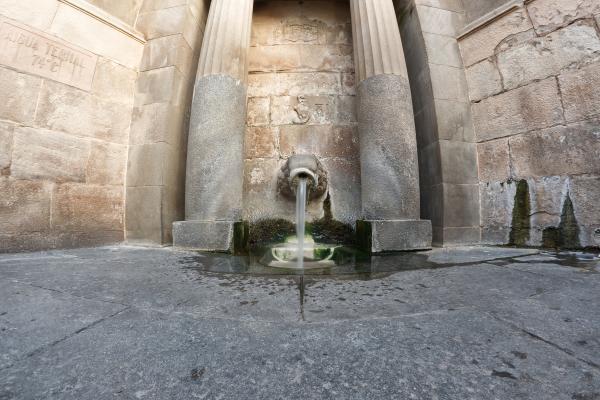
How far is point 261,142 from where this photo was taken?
4.01 meters

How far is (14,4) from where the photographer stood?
258 cm

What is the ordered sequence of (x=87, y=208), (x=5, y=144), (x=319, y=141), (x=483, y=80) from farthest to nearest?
(x=319, y=141) < (x=483, y=80) < (x=87, y=208) < (x=5, y=144)

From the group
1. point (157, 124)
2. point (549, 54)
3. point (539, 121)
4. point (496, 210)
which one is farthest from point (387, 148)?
point (157, 124)

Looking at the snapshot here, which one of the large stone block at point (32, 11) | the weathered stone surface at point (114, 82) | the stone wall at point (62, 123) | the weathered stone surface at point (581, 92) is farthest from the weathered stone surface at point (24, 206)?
the weathered stone surface at point (581, 92)

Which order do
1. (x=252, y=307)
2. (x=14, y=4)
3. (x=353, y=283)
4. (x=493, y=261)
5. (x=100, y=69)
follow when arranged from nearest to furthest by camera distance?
(x=252, y=307) < (x=353, y=283) < (x=493, y=261) < (x=14, y=4) < (x=100, y=69)

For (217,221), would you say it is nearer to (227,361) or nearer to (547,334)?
(227,361)

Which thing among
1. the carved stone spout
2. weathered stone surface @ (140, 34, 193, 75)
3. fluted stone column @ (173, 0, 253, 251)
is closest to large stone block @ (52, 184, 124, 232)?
fluted stone column @ (173, 0, 253, 251)

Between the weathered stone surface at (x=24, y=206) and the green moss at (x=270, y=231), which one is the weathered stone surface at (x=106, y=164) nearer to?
the weathered stone surface at (x=24, y=206)

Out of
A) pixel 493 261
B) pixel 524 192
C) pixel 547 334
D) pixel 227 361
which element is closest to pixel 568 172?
pixel 524 192

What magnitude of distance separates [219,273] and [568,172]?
3.66 meters

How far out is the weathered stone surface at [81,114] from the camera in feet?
8.91

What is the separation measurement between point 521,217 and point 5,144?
5.63 m

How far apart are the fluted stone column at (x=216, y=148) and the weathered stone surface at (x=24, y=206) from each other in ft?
4.46

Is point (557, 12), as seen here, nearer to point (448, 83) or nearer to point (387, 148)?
point (448, 83)
